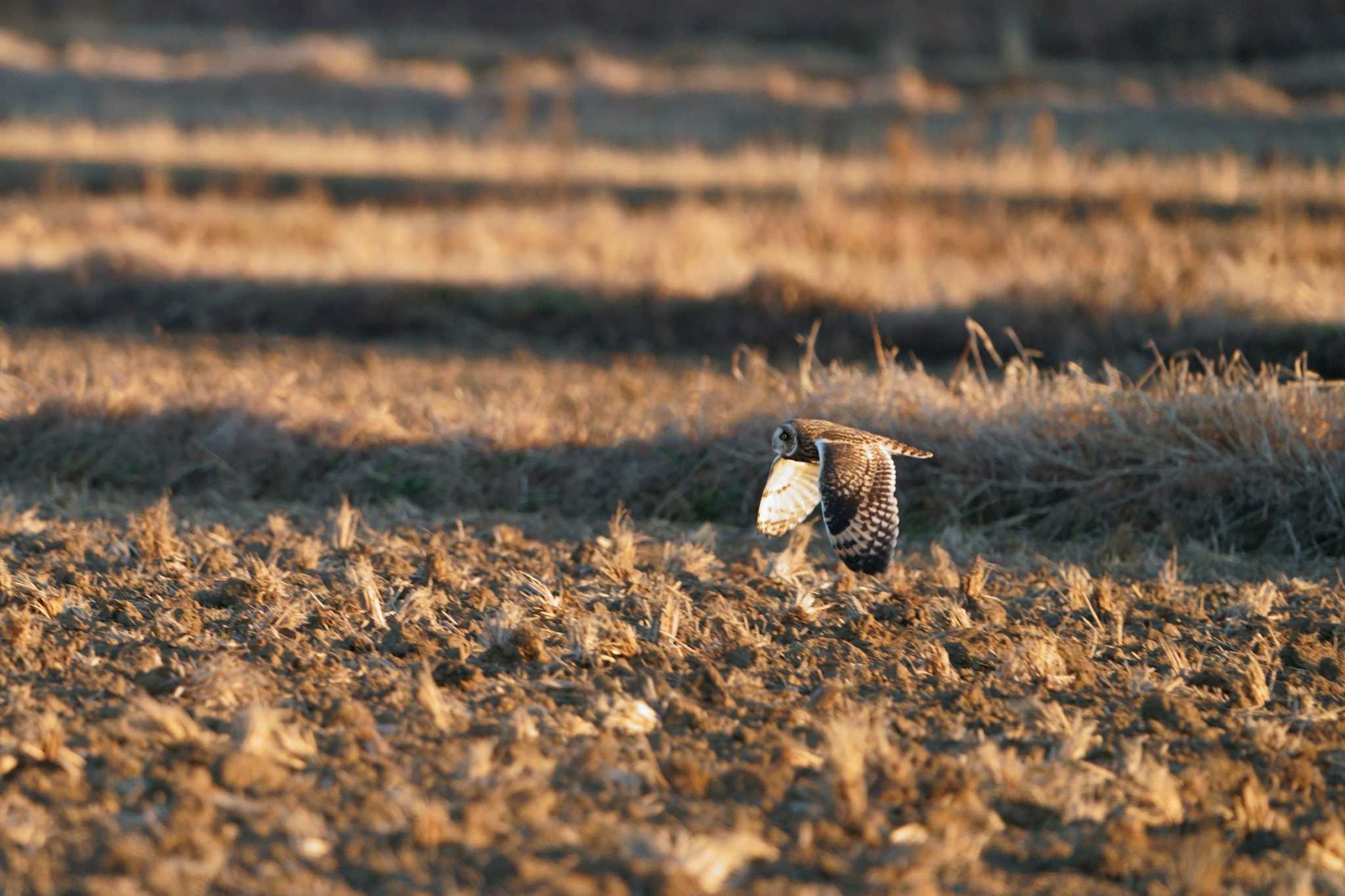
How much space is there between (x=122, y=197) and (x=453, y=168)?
10.6ft

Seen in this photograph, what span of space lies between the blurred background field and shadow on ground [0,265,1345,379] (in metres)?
0.03

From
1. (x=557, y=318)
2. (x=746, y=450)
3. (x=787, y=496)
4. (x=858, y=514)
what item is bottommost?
(x=557, y=318)

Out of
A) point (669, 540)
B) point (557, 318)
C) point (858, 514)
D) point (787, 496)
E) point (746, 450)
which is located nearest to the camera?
point (858, 514)

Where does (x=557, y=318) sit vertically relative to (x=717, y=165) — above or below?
below

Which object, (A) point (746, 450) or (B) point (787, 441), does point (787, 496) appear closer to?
(B) point (787, 441)

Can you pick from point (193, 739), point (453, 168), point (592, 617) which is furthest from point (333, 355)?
point (453, 168)

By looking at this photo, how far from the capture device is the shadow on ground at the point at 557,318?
847 centimetres

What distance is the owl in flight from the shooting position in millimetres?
4020

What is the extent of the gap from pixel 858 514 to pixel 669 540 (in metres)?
1.53

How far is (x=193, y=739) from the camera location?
336 cm

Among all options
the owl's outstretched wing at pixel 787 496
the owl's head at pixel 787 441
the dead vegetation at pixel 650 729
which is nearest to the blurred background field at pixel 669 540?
the dead vegetation at pixel 650 729

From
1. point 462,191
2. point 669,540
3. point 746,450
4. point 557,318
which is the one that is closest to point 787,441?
point 669,540

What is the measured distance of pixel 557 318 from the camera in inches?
372

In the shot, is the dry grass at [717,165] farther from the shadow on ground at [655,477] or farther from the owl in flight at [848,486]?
the owl in flight at [848,486]
